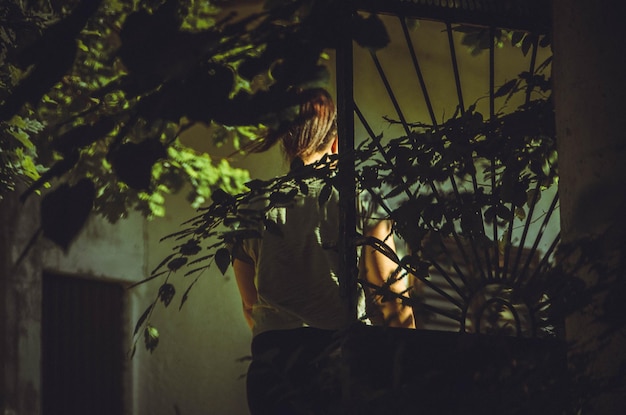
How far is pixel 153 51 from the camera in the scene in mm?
1745

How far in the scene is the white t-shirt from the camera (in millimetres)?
3596

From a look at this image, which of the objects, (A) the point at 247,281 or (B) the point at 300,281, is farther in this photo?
(A) the point at 247,281

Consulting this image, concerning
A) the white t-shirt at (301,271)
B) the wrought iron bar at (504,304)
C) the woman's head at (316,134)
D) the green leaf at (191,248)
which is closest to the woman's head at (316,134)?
the woman's head at (316,134)

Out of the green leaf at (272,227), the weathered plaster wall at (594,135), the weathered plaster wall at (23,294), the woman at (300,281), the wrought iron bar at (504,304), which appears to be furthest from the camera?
the weathered plaster wall at (23,294)

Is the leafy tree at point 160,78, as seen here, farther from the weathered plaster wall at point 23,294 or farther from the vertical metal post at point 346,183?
the weathered plaster wall at point 23,294

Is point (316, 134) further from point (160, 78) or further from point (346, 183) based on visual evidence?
point (160, 78)

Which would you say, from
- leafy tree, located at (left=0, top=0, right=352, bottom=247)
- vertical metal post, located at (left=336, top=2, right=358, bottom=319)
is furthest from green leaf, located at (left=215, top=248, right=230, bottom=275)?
leafy tree, located at (left=0, top=0, right=352, bottom=247)

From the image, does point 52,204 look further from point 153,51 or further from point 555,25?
point 555,25

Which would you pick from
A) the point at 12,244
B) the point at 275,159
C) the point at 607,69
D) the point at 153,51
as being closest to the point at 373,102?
the point at 275,159

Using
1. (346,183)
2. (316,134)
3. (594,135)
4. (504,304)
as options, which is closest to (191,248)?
(346,183)

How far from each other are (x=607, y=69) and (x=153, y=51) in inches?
42.7

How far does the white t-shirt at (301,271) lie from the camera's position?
11.8ft

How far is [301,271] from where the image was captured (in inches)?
144

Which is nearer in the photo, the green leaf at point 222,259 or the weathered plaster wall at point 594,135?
the weathered plaster wall at point 594,135
